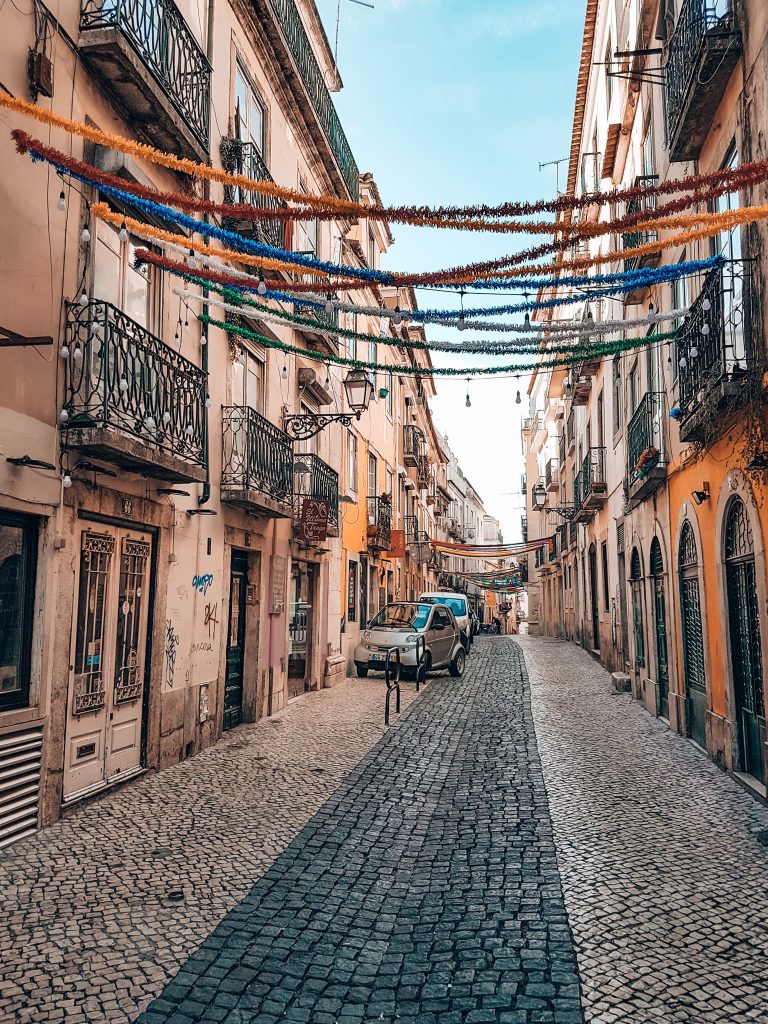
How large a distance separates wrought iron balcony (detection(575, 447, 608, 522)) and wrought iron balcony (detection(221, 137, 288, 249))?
10.6m

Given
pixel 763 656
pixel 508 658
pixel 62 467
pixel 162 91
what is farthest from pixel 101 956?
pixel 508 658

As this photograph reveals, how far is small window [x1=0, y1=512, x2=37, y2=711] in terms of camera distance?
6.00 metres

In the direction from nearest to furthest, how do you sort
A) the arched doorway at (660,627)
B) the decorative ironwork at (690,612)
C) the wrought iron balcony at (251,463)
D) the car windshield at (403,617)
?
the decorative ironwork at (690,612) → the wrought iron balcony at (251,463) → the arched doorway at (660,627) → the car windshield at (403,617)

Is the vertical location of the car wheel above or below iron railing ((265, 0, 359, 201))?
below

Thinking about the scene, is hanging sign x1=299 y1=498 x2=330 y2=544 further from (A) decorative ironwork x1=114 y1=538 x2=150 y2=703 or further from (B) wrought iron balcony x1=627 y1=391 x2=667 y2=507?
(A) decorative ironwork x1=114 y1=538 x2=150 y2=703

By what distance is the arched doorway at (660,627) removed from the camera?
11.9 m

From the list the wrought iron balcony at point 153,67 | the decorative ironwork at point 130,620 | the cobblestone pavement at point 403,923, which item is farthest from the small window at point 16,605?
the wrought iron balcony at point 153,67

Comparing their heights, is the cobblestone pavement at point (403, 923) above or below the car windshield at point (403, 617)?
below

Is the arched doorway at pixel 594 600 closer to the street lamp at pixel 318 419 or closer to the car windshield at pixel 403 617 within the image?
the car windshield at pixel 403 617

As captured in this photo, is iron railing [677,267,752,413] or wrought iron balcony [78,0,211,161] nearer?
wrought iron balcony [78,0,211,161]

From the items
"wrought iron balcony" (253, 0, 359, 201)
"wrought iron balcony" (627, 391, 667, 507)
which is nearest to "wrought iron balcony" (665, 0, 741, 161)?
"wrought iron balcony" (627, 391, 667, 507)

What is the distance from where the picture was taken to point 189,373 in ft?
28.7

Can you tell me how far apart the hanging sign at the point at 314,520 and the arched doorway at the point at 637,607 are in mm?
5670

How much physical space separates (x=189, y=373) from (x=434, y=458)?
38.7m
